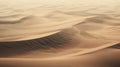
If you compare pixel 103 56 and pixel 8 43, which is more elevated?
pixel 8 43

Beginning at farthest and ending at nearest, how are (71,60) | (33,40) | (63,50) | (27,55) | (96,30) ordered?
(96,30) → (33,40) → (63,50) → (27,55) → (71,60)

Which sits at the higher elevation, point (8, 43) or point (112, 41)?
point (8, 43)

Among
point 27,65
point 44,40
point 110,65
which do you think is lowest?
point 110,65

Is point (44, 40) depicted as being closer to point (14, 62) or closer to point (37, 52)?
point (37, 52)

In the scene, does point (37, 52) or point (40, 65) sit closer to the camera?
point (40, 65)

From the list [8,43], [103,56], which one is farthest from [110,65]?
[8,43]

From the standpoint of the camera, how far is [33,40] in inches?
93.3

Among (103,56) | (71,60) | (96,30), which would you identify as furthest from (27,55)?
(96,30)

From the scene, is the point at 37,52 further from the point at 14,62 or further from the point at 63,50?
the point at 14,62

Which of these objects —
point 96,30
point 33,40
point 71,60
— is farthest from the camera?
point 96,30

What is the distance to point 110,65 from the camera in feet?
5.32

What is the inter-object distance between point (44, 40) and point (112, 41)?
0.80 m

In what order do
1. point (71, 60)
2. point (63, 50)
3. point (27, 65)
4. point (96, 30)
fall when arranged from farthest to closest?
1. point (96, 30)
2. point (63, 50)
3. point (71, 60)
4. point (27, 65)

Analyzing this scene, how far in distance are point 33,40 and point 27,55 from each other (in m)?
0.40
